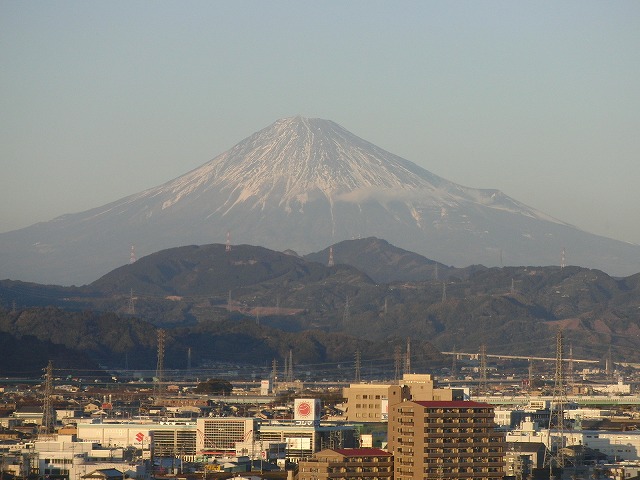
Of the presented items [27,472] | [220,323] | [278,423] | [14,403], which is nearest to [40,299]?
[220,323]

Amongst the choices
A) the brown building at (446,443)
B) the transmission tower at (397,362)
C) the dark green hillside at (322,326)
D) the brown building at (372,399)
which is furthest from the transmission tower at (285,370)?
the brown building at (446,443)

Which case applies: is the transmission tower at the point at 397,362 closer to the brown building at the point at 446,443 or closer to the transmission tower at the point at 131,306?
the transmission tower at the point at 131,306

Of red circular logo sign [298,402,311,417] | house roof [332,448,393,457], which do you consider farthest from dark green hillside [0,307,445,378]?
house roof [332,448,393,457]

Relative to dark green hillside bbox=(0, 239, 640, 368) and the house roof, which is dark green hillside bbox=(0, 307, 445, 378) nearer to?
dark green hillside bbox=(0, 239, 640, 368)

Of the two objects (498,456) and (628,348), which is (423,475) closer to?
(498,456)

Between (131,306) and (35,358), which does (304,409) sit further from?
(131,306)

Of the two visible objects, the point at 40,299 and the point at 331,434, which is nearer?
the point at 331,434
